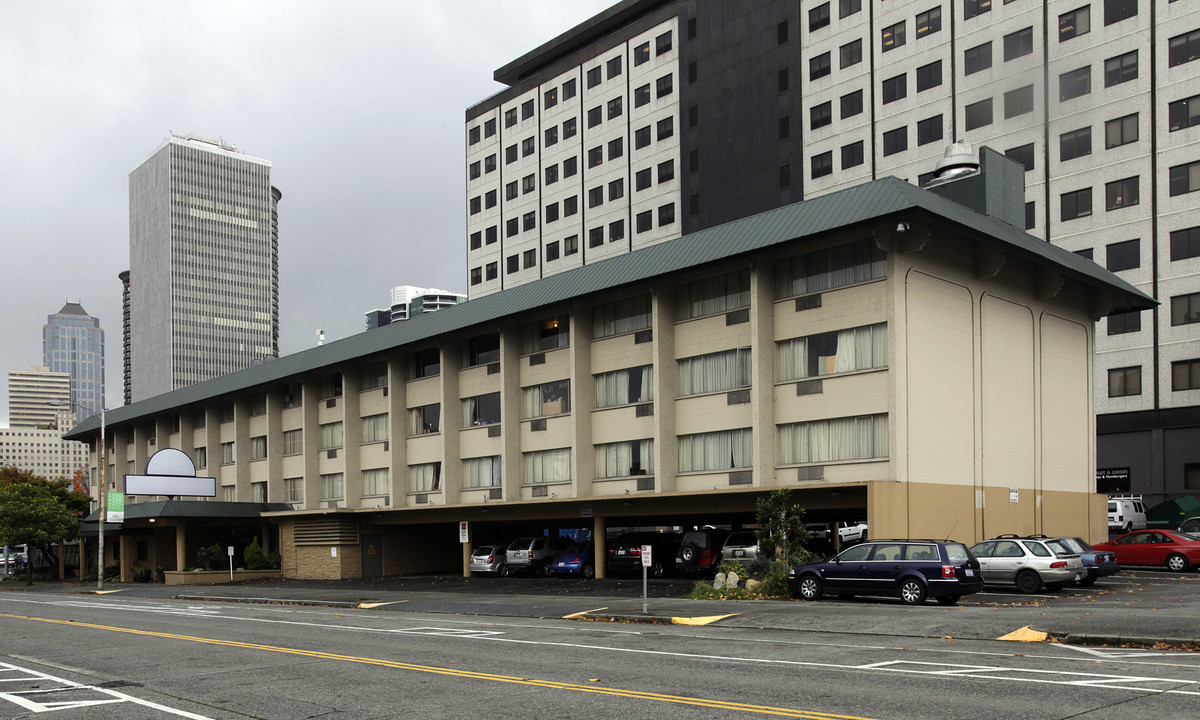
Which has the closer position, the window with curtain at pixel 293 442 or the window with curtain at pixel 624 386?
the window with curtain at pixel 624 386


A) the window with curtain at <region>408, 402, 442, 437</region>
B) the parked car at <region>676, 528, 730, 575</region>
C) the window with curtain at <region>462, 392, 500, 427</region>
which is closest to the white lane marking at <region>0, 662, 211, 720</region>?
the parked car at <region>676, 528, 730, 575</region>

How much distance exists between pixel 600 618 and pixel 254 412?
47064mm

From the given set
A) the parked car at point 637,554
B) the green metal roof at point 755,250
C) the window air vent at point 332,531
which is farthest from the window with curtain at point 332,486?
the parked car at point 637,554

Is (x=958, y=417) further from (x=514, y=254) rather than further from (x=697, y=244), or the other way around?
(x=514, y=254)

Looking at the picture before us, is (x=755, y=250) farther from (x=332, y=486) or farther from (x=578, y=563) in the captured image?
(x=332, y=486)

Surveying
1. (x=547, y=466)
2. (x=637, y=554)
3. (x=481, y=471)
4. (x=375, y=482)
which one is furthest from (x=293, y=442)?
(x=637, y=554)

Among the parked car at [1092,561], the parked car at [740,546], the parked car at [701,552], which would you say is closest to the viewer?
the parked car at [1092,561]

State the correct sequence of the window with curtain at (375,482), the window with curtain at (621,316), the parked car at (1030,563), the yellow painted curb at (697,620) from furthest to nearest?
the window with curtain at (375,482), the window with curtain at (621,316), the parked car at (1030,563), the yellow painted curb at (697,620)

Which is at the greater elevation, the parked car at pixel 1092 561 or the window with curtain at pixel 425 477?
the window with curtain at pixel 425 477

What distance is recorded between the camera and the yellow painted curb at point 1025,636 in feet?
60.3

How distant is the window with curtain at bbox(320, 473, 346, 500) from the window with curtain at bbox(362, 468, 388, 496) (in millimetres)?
1568

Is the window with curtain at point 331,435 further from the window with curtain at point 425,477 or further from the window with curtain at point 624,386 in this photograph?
the window with curtain at point 624,386

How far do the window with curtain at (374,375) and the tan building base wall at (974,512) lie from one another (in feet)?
103

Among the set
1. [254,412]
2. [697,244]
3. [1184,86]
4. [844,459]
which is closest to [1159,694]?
[844,459]
